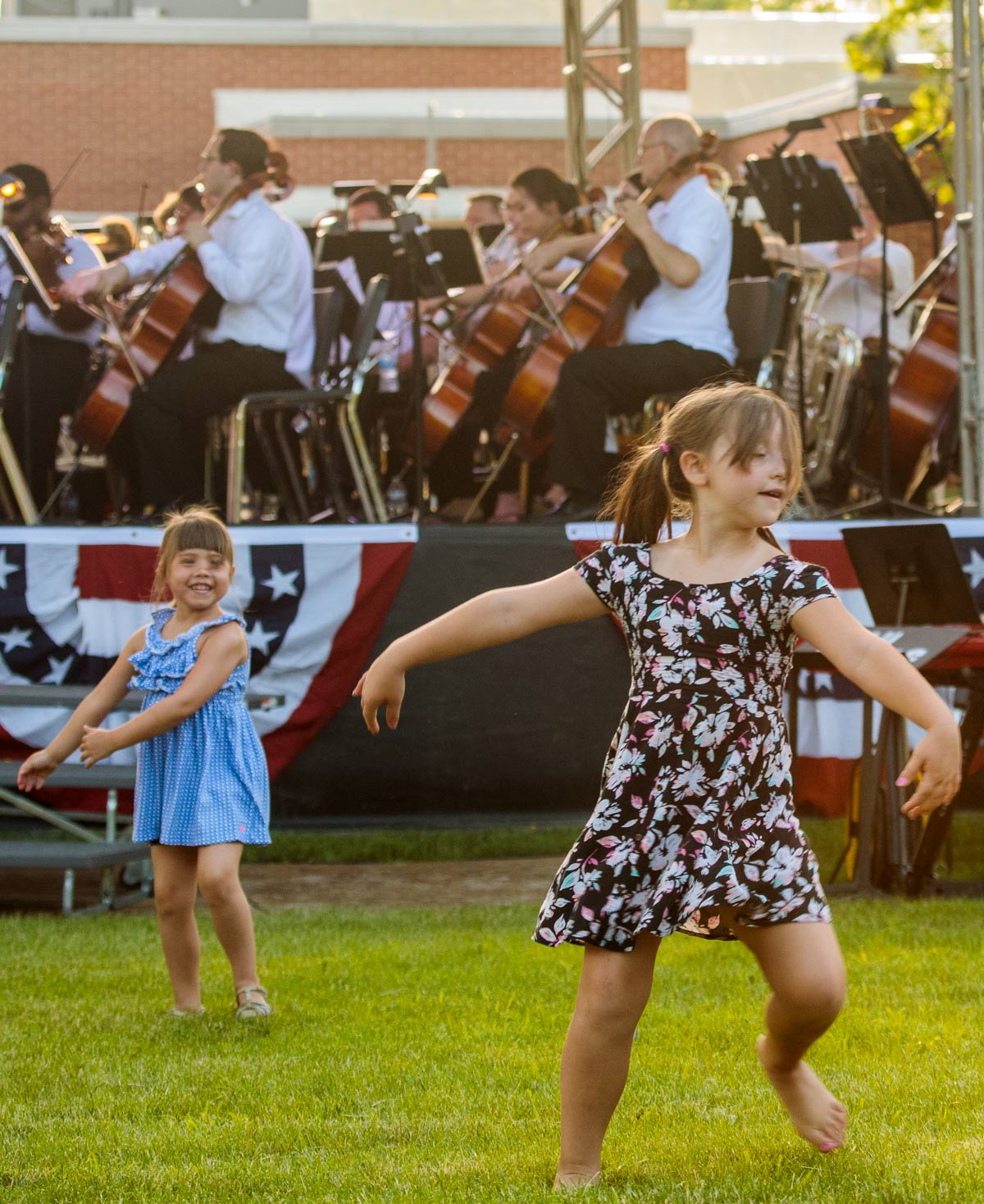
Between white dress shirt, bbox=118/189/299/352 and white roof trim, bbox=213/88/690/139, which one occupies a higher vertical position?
white roof trim, bbox=213/88/690/139

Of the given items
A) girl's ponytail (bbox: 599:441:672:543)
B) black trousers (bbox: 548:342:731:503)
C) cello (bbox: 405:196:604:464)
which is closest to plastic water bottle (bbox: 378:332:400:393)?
cello (bbox: 405:196:604:464)

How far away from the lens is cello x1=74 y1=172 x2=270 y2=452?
8.45 meters

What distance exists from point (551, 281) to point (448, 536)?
2194 millimetres

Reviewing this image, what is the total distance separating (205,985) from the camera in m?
4.75

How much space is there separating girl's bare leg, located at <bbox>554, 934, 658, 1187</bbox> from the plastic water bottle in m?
7.07

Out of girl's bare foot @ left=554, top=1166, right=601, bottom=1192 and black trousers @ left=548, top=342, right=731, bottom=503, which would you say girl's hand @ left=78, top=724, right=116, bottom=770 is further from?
black trousers @ left=548, top=342, right=731, bottom=503

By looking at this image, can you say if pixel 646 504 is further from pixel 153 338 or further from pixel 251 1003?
pixel 153 338

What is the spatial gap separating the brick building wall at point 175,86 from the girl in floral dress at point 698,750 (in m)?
21.1

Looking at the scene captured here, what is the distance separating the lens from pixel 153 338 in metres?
8.57

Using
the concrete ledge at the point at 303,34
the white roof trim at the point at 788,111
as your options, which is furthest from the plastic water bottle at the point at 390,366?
the concrete ledge at the point at 303,34

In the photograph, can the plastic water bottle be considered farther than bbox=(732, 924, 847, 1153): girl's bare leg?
Yes

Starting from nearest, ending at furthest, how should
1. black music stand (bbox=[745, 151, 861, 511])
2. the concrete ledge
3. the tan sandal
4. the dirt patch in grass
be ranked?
the tan sandal, the dirt patch in grass, black music stand (bbox=[745, 151, 861, 511]), the concrete ledge

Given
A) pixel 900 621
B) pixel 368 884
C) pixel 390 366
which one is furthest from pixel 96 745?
pixel 390 366

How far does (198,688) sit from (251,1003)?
789mm
